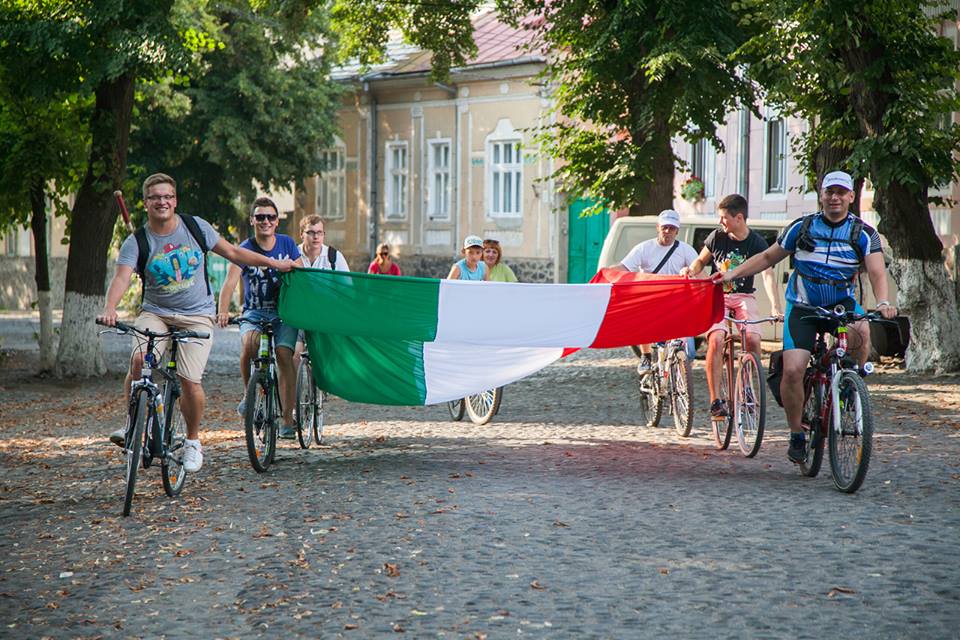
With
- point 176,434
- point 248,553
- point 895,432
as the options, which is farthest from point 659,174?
point 248,553

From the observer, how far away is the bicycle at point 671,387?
12180 millimetres

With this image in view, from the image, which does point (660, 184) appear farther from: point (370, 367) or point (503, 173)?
point (503, 173)

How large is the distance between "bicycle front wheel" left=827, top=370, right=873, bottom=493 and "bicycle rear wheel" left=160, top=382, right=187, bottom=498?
406 centimetres

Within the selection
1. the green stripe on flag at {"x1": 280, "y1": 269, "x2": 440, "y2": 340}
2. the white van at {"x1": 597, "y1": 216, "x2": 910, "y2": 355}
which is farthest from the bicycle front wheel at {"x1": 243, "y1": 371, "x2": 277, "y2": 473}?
the white van at {"x1": 597, "y1": 216, "x2": 910, "y2": 355}

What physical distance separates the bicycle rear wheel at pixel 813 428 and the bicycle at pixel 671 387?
2442mm

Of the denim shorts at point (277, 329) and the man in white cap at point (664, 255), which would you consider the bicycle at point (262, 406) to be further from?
the man in white cap at point (664, 255)

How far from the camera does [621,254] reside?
2294 centimetres

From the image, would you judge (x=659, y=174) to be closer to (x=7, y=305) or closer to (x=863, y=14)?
(x=863, y=14)

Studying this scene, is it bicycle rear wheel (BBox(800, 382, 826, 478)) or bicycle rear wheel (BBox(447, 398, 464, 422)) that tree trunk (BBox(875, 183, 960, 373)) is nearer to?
bicycle rear wheel (BBox(447, 398, 464, 422))

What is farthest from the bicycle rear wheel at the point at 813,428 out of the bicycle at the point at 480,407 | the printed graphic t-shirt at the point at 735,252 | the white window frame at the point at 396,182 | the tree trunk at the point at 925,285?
the white window frame at the point at 396,182

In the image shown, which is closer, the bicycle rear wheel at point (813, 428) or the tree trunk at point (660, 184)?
the bicycle rear wheel at point (813, 428)

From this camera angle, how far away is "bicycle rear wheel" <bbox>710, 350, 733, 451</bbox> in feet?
36.3

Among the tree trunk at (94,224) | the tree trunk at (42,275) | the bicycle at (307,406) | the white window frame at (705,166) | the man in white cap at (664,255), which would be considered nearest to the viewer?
the bicycle at (307,406)

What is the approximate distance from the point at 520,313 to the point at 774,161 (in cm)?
2124
